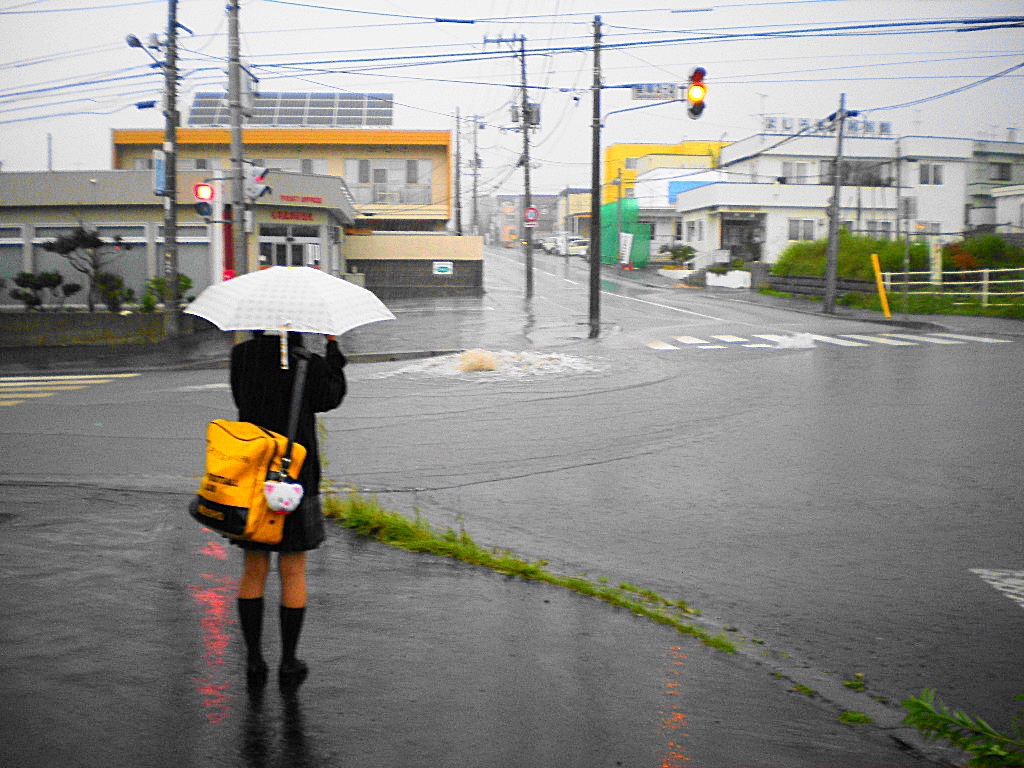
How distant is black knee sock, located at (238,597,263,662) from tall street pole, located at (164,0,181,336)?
A: 1973 cm

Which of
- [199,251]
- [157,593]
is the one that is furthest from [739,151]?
[157,593]

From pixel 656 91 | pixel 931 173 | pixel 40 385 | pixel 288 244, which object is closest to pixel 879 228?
pixel 931 173

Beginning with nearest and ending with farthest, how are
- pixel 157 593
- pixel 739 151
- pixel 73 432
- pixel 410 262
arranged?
1. pixel 157 593
2. pixel 73 432
3. pixel 410 262
4. pixel 739 151

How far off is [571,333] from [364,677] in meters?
20.9

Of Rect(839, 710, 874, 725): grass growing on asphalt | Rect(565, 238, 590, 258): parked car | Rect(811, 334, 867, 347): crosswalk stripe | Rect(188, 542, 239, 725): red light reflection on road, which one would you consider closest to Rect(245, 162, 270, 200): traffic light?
Rect(811, 334, 867, 347): crosswalk stripe

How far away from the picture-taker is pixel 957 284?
108 ft

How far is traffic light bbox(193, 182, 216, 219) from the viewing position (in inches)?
846

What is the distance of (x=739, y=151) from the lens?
203ft

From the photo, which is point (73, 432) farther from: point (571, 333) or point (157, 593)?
point (571, 333)

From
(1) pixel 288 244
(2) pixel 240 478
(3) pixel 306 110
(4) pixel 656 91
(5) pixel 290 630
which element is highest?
(3) pixel 306 110

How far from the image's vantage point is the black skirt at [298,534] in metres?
3.97

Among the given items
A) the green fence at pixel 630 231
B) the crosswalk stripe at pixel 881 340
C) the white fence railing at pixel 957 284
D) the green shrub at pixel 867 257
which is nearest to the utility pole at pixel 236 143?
the crosswalk stripe at pixel 881 340

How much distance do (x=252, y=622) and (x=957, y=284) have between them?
33.6 m

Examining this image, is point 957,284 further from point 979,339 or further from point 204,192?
point 204,192
